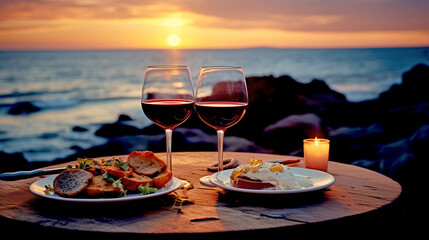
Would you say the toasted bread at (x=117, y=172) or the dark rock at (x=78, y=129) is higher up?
the toasted bread at (x=117, y=172)

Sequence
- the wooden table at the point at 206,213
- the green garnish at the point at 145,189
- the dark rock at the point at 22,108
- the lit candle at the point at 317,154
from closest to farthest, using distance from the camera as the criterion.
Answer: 1. the wooden table at the point at 206,213
2. the green garnish at the point at 145,189
3. the lit candle at the point at 317,154
4. the dark rock at the point at 22,108

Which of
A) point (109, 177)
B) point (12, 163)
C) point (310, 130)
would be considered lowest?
point (12, 163)

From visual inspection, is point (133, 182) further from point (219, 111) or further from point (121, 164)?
point (219, 111)

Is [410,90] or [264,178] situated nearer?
[264,178]

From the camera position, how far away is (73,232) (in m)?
1.48

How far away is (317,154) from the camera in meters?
2.36

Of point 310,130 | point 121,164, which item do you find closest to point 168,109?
point 121,164

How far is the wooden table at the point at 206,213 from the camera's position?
1.49 meters

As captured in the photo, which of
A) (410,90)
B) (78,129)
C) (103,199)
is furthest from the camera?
(78,129)

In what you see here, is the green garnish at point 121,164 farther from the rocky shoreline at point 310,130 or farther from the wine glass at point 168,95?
the rocky shoreline at point 310,130

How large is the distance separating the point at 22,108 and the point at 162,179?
51.9ft

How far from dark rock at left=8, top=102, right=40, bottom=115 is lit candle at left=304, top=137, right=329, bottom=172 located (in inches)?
594

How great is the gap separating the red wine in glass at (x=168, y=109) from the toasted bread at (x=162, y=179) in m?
0.26

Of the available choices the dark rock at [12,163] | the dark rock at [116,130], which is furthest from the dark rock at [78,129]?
the dark rock at [12,163]
